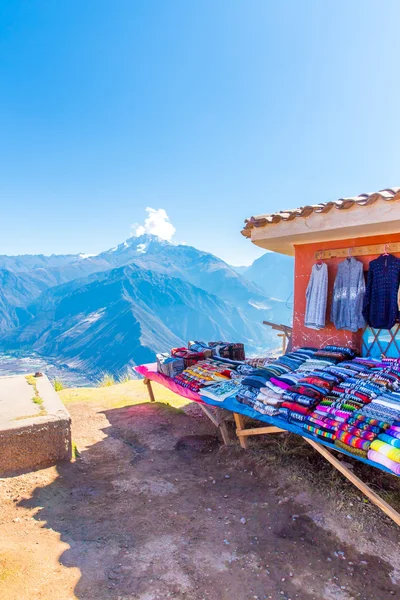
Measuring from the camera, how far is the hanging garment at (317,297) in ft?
17.7

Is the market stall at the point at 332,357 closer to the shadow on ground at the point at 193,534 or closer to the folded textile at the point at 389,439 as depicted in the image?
the folded textile at the point at 389,439

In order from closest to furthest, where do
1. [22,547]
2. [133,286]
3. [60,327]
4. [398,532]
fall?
1. [22,547]
2. [398,532]
3. [60,327]
4. [133,286]

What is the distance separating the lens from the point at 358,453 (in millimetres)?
2762

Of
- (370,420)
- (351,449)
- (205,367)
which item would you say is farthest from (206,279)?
(351,449)

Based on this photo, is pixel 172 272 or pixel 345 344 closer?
pixel 345 344

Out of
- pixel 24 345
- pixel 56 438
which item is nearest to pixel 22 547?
pixel 56 438

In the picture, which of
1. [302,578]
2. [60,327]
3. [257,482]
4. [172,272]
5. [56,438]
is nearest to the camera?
[302,578]

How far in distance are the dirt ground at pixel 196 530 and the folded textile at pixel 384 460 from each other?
0.65 meters

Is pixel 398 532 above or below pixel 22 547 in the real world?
below

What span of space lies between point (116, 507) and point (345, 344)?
13.5 feet

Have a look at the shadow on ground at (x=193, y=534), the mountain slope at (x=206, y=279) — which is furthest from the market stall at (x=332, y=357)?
the mountain slope at (x=206, y=279)

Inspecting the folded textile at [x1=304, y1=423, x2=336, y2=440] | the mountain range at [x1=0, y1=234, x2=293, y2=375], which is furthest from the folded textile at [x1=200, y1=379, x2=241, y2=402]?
the mountain range at [x1=0, y1=234, x2=293, y2=375]

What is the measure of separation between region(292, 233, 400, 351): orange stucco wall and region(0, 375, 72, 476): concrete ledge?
413 centimetres

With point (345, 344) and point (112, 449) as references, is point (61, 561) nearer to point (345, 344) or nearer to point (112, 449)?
point (112, 449)
